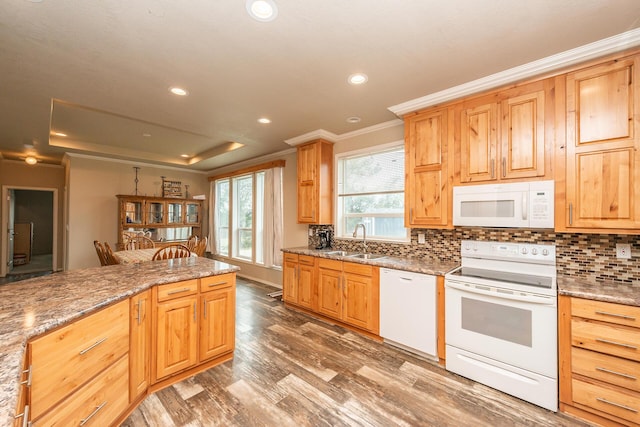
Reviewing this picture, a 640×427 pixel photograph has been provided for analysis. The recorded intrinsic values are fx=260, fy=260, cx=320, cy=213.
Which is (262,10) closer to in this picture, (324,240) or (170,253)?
(170,253)

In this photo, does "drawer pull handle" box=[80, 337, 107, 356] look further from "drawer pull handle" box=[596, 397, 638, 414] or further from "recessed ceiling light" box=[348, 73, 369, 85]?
"drawer pull handle" box=[596, 397, 638, 414]

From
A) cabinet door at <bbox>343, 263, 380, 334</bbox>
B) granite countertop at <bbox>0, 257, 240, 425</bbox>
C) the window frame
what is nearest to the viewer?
granite countertop at <bbox>0, 257, 240, 425</bbox>


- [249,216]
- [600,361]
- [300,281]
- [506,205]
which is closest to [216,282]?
[300,281]

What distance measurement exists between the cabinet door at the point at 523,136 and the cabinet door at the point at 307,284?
245 centimetres

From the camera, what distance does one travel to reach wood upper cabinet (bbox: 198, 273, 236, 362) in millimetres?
2285

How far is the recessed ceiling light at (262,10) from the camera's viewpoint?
1.53 meters

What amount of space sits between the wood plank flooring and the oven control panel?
3.72 feet

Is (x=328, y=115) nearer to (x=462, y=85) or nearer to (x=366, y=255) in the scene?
(x=462, y=85)

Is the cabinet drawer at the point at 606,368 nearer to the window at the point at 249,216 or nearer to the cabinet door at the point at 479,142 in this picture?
the cabinet door at the point at 479,142

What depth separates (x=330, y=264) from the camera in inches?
132

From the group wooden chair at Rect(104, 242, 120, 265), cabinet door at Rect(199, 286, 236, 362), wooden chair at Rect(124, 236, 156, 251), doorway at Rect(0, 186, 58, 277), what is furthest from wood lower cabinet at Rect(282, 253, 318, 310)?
doorway at Rect(0, 186, 58, 277)

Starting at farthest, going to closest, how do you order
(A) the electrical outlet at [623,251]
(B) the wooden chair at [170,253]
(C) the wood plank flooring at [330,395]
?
(B) the wooden chair at [170,253]
(A) the electrical outlet at [623,251]
(C) the wood plank flooring at [330,395]

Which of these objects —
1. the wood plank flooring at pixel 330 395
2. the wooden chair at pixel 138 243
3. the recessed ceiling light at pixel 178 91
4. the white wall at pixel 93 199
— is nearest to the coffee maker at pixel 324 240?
the wood plank flooring at pixel 330 395

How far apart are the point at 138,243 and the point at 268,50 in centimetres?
481
